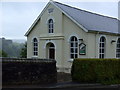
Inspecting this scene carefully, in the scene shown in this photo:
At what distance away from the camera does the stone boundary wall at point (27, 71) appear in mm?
11430

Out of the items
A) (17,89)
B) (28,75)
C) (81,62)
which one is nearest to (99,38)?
(81,62)

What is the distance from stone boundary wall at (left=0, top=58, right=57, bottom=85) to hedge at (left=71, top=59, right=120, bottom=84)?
1.93 m

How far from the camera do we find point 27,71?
11922 mm

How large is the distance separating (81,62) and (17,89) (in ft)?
16.7

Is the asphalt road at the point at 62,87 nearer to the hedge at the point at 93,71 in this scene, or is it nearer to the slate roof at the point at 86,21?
the hedge at the point at 93,71

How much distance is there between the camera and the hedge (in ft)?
45.2

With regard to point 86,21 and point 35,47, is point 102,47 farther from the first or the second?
point 35,47

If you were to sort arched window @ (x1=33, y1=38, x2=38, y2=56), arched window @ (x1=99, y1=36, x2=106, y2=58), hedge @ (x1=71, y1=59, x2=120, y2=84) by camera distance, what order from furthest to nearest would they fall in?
arched window @ (x1=33, y1=38, x2=38, y2=56), arched window @ (x1=99, y1=36, x2=106, y2=58), hedge @ (x1=71, y1=59, x2=120, y2=84)

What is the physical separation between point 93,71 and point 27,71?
4.49 meters

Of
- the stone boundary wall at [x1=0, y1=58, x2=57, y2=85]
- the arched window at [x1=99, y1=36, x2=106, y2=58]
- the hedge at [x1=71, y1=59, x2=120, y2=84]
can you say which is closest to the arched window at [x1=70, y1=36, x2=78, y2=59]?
the arched window at [x1=99, y1=36, x2=106, y2=58]

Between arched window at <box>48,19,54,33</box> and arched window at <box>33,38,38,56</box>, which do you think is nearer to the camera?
arched window at <box>48,19,54,33</box>

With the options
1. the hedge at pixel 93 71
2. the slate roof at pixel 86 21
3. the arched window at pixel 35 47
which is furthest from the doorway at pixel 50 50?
the hedge at pixel 93 71

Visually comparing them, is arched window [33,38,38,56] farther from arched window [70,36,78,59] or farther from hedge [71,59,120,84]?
hedge [71,59,120,84]

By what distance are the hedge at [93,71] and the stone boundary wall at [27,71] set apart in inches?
76.0
